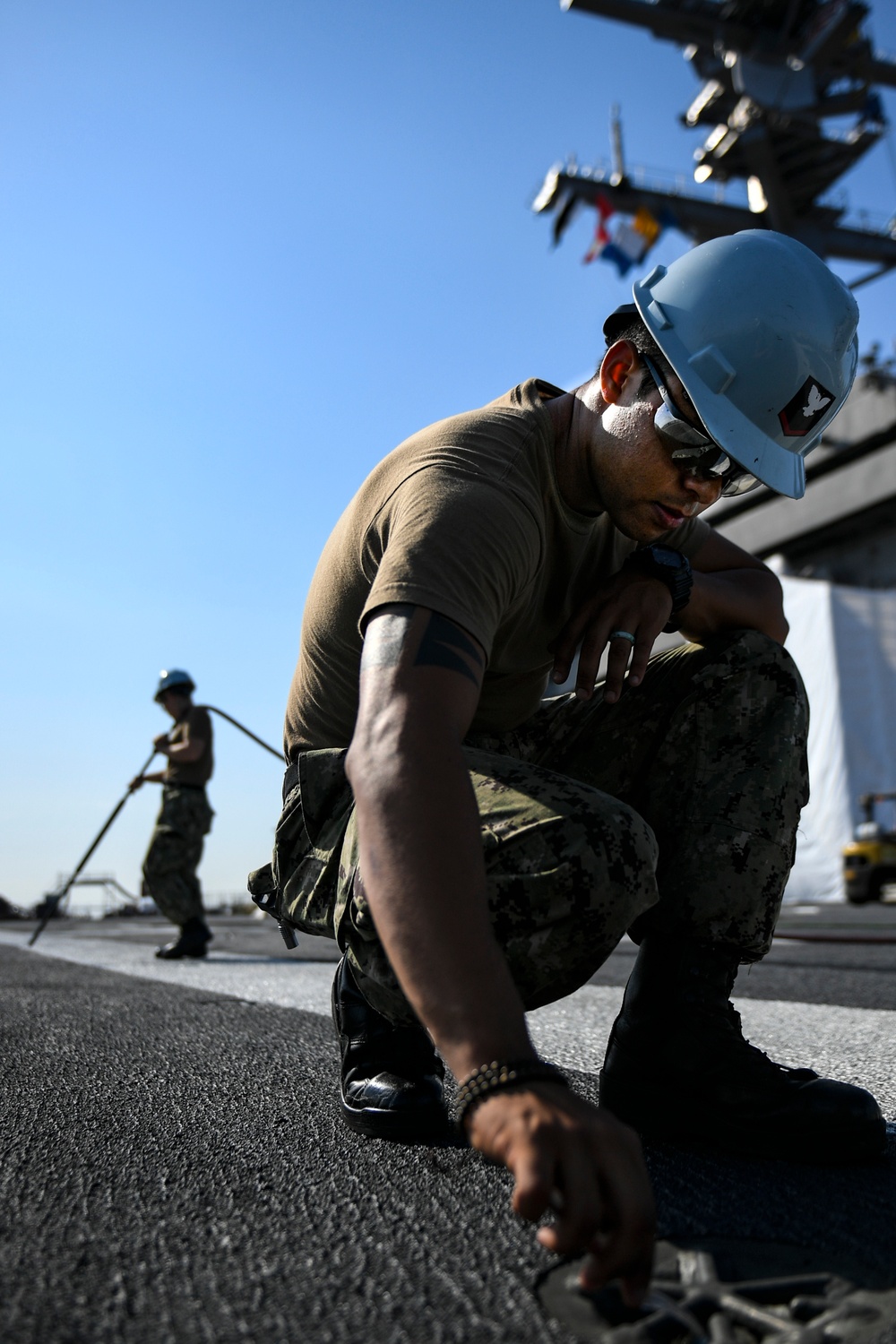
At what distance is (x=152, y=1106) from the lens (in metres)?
1.58

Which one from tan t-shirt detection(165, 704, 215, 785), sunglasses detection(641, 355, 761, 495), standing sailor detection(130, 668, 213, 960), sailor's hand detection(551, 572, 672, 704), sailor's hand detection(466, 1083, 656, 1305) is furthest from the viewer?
tan t-shirt detection(165, 704, 215, 785)

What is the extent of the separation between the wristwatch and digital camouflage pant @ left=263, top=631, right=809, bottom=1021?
97 millimetres

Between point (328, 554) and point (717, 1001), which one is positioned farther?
point (328, 554)

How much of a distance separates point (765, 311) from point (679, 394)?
0.61 ft

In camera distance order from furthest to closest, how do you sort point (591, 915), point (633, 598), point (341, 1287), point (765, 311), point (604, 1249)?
1. point (633, 598)
2. point (765, 311)
3. point (591, 915)
4. point (341, 1287)
5. point (604, 1249)

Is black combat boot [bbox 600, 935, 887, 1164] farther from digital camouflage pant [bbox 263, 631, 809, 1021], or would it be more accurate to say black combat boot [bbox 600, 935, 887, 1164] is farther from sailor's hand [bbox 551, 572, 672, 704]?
sailor's hand [bbox 551, 572, 672, 704]

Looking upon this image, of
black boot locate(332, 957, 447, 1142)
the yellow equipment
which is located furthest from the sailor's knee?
the yellow equipment

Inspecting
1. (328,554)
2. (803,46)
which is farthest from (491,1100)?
(803,46)

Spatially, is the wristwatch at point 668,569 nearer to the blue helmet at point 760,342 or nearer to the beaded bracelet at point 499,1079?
the blue helmet at point 760,342

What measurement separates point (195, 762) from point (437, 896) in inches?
204

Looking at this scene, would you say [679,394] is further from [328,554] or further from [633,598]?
[328,554]

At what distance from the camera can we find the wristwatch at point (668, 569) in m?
1.70

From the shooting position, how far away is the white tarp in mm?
21250

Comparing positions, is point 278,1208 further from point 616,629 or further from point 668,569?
point 668,569
